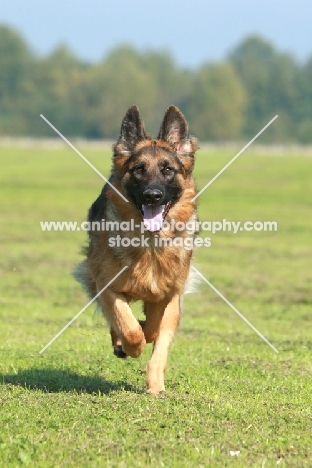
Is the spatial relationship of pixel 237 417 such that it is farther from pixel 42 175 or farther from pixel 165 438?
pixel 42 175

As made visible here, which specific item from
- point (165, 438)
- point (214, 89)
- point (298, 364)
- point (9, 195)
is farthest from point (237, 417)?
point (214, 89)

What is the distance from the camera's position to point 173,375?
378 inches

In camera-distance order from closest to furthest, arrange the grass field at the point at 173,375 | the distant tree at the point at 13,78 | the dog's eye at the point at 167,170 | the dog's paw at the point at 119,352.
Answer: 1. the grass field at the point at 173,375
2. the dog's eye at the point at 167,170
3. the dog's paw at the point at 119,352
4. the distant tree at the point at 13,78

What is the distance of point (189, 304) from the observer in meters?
17.0

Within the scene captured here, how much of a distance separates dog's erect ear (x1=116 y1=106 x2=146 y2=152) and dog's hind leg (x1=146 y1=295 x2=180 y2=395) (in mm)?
1612

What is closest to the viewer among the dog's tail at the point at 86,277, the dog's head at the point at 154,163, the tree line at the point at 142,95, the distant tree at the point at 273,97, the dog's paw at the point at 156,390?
the dog's paw at the point at 156,390

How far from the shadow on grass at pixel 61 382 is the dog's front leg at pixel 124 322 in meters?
0.44

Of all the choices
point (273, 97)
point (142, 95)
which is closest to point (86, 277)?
point (142, 95)

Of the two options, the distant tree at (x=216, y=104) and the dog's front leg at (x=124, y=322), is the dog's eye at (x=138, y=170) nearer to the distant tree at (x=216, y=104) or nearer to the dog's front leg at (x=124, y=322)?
the dog's front leg at (x=124, y=322)

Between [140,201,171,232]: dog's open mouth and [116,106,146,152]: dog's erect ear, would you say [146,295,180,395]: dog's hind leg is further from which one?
[116,106,146,152]: dog's erect ear

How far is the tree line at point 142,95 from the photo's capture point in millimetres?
134000

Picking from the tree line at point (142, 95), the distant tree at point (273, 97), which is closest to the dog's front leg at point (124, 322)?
the tree line at point (142, 95)

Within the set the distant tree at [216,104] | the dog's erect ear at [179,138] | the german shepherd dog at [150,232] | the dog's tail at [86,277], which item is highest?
the dog's erect ear at [179,138]

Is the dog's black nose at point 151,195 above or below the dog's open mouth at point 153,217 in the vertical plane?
above
